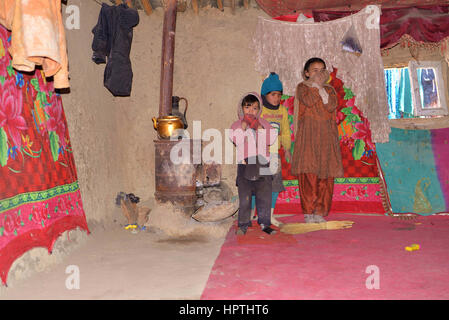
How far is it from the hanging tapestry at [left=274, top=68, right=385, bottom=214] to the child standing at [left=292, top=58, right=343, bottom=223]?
43 cm

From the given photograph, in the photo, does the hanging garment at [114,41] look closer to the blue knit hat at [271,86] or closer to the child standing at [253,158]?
the child standing at [253,158]

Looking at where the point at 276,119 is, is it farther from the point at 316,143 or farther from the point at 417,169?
the point at 417,169

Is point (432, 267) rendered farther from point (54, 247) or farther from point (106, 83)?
point (106, 83)

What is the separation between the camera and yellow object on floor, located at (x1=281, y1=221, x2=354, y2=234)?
365cm

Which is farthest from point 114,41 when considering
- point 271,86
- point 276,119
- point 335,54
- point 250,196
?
point 335,54

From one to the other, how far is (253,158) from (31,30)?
6.80 feet

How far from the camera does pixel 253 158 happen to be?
3471 mm

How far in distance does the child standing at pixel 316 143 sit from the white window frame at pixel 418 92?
1264mm

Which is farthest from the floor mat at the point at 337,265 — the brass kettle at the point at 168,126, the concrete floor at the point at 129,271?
the brass kettle at the point at 168,126

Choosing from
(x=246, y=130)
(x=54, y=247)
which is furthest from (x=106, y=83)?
(x=54, y=247)

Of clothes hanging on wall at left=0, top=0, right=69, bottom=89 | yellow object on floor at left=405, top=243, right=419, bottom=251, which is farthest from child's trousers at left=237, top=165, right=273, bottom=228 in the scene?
clothes hanging on wall at left=0, top=0, right=69, bottom=89

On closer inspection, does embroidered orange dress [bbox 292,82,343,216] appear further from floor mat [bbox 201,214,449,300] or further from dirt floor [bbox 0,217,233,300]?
dirt floor [bbox 0,217,233,300]

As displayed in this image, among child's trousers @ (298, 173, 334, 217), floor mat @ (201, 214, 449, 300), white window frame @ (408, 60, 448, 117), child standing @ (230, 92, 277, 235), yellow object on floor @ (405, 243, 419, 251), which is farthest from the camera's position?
white window frame @ (408, 60, 448, 117)

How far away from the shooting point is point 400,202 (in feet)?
14.2
